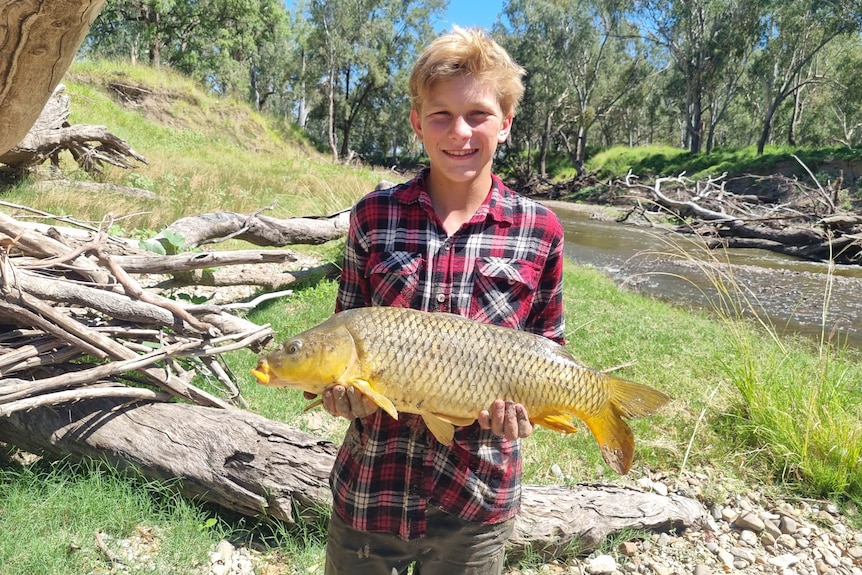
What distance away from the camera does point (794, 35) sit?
34906mm

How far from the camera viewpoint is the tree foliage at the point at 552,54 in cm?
3238

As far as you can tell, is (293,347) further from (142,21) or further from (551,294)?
(142,21)

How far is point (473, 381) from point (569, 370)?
31 centimetres

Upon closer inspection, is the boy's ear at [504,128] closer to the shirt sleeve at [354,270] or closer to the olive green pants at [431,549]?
the shirt sleeve at [354,270]

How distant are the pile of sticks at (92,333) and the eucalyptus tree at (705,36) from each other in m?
41.4

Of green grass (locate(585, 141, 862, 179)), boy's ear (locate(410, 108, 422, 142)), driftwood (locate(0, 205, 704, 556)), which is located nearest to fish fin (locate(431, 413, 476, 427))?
boy's ear (locate(410, 108, 422, 142))

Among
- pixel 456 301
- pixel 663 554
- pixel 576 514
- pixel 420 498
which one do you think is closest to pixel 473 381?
pixel 456 301

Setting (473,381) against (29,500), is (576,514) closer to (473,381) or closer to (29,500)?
(473,381)

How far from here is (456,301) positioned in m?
1.76

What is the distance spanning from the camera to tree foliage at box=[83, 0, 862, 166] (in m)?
32.4

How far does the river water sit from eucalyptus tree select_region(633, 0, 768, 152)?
90.7 feet

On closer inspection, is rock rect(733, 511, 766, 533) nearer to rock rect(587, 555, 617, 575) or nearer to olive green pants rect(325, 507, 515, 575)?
rock rect(587, 555, 617, 575)

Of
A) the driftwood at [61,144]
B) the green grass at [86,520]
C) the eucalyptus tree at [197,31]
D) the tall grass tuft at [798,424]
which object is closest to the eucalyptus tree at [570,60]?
the eucalyptus tree at [197,31]

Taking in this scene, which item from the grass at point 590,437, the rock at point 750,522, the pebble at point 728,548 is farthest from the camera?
the rock at point 750,522
